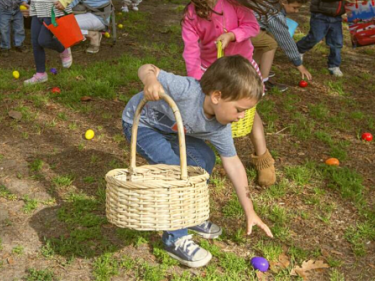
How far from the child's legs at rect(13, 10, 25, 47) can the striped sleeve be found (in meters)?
3.92

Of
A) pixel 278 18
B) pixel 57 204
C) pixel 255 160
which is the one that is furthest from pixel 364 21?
pixel 57 204

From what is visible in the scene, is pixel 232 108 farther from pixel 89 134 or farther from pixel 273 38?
pixel 273 38

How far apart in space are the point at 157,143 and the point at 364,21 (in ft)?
16.1

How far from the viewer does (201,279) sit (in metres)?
3.07

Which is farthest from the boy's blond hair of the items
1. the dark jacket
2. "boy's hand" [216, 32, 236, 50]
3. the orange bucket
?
the dark jacket

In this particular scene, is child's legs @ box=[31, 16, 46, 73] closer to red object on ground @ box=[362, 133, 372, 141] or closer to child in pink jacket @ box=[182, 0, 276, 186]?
child in pink jacket @ box=[182, 0, 276, 186]

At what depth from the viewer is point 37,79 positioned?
621cm

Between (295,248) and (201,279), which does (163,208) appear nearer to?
(201,279)

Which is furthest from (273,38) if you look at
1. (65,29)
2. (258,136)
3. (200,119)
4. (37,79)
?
(200,119)

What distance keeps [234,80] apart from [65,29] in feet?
13.4

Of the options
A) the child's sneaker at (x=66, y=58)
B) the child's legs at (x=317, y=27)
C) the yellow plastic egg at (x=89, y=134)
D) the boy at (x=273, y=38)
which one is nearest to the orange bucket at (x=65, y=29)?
the child's sneaker at (x=66, y=58)

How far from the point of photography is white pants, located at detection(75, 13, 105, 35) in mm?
7361

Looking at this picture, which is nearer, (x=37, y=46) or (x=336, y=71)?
(x=37, y=46)

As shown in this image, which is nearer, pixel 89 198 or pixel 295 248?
pixel 295 248
